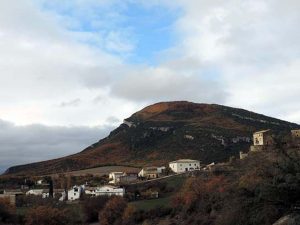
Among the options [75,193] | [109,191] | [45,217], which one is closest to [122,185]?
[109,191]

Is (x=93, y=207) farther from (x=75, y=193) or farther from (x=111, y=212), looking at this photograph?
(x=75, y=193)

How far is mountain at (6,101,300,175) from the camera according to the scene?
447ft

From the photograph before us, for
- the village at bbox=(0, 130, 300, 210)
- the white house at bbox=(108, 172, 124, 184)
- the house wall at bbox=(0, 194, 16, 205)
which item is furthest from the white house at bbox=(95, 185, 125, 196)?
the house wall at bbox=(0, 194, 16, 205)

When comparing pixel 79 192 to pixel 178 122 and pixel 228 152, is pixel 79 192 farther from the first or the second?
pixel 178 122

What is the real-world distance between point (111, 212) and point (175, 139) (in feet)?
265

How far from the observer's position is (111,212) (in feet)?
235

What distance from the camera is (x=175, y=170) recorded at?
10831 centimetres

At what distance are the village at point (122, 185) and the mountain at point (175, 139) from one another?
680 inches

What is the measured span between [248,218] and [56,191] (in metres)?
85.7

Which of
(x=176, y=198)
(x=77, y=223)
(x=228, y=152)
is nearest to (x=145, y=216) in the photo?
(x=176, y=198)

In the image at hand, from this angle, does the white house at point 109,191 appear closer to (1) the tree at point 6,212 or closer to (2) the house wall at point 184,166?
(1) the tree at point 6,212

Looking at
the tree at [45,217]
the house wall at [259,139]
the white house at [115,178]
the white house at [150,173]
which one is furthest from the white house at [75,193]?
the house wall at [259,139]

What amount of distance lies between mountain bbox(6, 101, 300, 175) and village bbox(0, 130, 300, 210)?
56.6ft

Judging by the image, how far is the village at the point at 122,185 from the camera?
8547 cm
